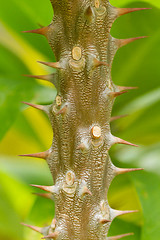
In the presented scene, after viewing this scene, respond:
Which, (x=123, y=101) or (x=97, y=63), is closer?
(x=97, y=63)

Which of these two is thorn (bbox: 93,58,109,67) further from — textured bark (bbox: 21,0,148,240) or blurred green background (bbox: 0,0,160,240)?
blurred green background (bbox: 0,0,160,240)

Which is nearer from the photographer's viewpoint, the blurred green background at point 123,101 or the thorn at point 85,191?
the thorn at point 85,191

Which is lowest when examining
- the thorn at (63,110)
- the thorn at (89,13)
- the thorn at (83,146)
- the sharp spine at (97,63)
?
the thorn at (83,146)

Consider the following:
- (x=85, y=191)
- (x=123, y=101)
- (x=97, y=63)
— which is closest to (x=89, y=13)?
(x=97, y=63)

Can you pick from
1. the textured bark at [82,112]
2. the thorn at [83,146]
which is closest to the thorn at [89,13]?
the textured bark at [82,112]

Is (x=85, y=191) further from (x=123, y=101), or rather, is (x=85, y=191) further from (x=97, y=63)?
(x=123, y=101)

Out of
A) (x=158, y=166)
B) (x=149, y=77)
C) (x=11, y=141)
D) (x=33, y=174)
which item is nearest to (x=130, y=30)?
(x=149, y=77)

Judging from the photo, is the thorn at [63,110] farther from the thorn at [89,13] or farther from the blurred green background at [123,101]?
the blurred green background at [123,101]

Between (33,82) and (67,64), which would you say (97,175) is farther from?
(33,82)
